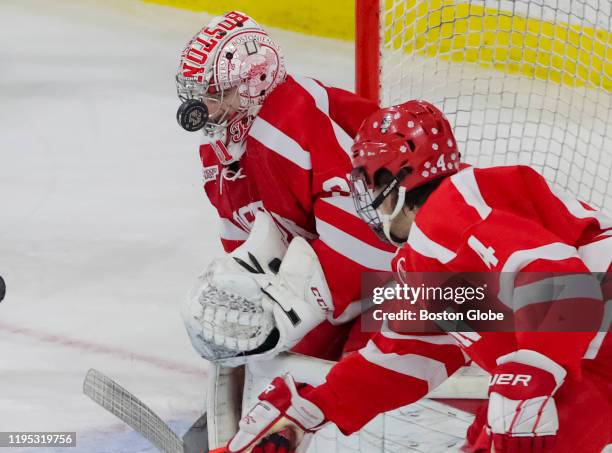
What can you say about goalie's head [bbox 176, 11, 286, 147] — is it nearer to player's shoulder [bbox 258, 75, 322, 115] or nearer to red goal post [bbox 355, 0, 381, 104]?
player's shoulder [bbox 258, 75, 322, 115]

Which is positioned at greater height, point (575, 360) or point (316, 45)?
point (575, 360)

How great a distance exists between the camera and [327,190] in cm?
213

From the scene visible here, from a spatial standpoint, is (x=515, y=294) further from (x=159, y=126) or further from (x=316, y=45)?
(x=316, y=45)

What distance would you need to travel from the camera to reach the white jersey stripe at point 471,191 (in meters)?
1.44

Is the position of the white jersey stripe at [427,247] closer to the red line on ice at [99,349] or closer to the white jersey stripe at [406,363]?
the white jersey stripe at [406,363]

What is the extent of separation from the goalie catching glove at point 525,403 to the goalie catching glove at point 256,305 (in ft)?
2.71

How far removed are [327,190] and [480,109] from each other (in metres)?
0.80

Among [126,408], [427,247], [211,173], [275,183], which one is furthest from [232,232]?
[427,247]

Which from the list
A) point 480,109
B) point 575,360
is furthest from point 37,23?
point 575,360

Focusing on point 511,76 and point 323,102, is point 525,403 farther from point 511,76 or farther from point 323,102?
point 511,76

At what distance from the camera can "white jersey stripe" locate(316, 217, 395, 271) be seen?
2135 millimetres

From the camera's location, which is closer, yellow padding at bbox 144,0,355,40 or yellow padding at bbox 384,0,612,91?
yellow padding at bbox 384,0,612,91

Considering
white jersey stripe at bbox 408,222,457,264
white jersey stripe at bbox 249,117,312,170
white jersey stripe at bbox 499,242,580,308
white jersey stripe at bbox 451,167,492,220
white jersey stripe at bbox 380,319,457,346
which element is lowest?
white jersey stripe at bbox 380,319,457,346

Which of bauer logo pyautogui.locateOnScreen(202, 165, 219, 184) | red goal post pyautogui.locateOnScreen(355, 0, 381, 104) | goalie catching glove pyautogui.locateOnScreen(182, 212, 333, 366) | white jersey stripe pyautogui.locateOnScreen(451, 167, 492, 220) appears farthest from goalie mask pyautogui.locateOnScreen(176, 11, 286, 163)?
white jersey stripe pyautogui.locateOnScreen(451, 167, 492, 220)
